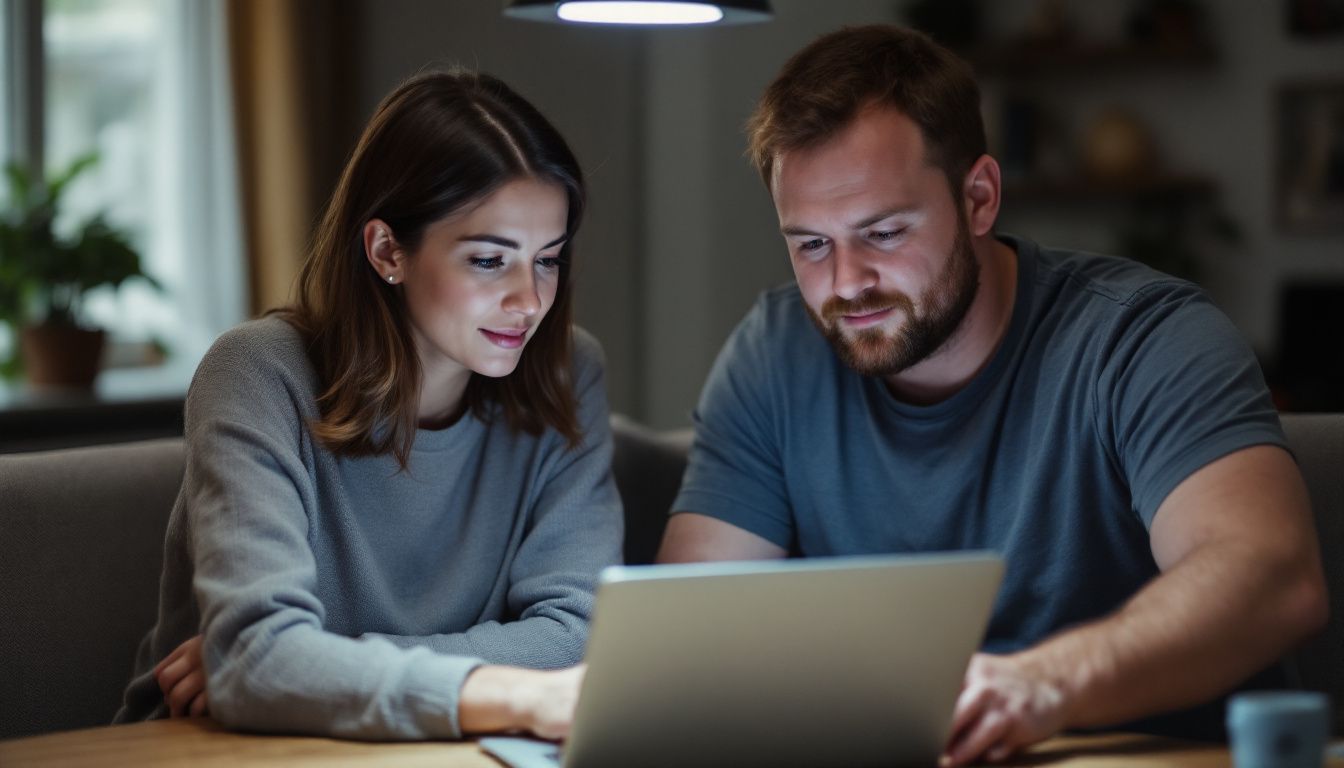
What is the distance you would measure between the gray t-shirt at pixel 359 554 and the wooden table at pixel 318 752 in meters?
0.02

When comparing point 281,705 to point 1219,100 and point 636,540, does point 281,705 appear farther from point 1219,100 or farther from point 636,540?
point 1219,100

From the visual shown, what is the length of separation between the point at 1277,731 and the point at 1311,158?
4.56m

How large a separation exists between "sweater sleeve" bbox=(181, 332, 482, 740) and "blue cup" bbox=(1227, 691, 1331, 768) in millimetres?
655

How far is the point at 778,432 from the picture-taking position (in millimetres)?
1910

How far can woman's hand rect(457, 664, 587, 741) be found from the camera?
1281mm

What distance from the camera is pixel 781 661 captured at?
1.11 meters

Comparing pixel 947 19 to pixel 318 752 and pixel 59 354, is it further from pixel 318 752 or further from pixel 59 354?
pixel 318 752

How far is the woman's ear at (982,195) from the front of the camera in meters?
1.83

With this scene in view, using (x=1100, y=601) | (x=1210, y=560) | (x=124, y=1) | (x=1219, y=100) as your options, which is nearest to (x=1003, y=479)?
(x=1100, y=601)

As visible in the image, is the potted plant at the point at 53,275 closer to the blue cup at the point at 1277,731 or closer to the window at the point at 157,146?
the window at the point at 157,146

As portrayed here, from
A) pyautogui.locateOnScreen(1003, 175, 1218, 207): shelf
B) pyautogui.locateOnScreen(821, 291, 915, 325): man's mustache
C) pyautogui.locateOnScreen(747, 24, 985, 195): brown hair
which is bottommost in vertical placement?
pyautogui.locateOnScreen(1003, 175, 1218, 207): shelf

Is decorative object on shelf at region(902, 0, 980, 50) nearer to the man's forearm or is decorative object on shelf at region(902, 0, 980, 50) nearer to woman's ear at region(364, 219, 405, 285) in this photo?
woman's ear at region(364, 219, 405, 285)

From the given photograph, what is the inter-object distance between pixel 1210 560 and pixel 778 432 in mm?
655

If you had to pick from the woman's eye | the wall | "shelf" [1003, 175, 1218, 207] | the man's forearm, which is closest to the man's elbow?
the man's forearm
